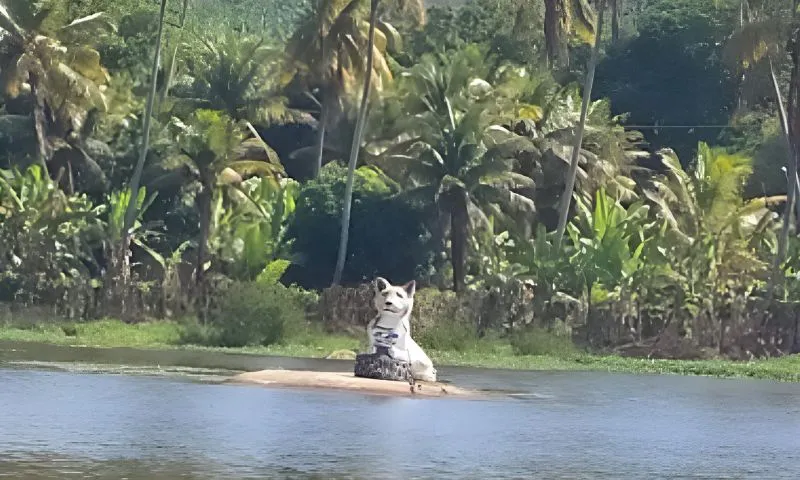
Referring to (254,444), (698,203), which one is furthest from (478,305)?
(254,444)

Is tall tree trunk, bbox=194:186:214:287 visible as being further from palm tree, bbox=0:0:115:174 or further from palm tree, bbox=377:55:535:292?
palm tree, bbox=377:55:535:292

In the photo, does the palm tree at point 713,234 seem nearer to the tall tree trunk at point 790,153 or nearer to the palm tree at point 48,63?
the tall tree trunk at point 790,153

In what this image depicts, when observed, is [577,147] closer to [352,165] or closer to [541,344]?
[352,165]

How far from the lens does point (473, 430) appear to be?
2991cm

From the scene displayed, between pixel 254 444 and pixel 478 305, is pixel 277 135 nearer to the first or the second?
pixel 478 305

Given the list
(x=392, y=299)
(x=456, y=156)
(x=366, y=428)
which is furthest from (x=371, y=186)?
(x=366, y=428)

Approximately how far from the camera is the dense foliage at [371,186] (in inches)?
1965

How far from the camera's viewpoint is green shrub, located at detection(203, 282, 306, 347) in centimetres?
4719

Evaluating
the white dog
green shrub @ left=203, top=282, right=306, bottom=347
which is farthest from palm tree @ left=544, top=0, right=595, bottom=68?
the white dog

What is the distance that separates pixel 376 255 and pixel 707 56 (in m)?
24.4

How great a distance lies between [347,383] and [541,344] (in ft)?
50.8

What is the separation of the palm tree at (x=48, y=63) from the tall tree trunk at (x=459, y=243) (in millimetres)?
12591

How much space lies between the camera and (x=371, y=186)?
2312 inches

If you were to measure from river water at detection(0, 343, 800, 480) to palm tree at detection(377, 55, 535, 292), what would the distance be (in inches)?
530
